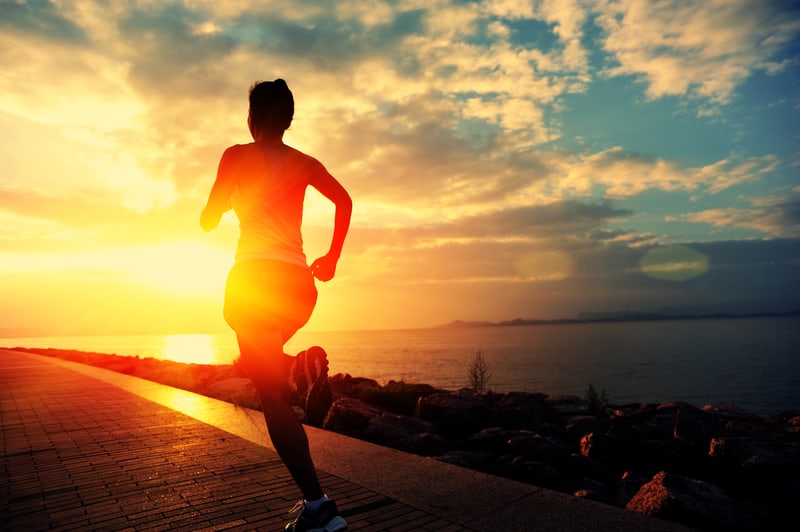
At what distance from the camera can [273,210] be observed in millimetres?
2514

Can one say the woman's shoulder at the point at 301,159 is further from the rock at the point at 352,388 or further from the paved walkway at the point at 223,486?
the rock at the point at 352,388

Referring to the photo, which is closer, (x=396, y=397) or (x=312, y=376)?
(x=312, y=376)

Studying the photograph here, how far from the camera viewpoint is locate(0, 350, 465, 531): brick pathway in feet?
10.2

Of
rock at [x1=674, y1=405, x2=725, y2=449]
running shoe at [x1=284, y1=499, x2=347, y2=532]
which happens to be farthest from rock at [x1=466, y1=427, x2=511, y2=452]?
running shoe at [x1=284, y1=499, x2=347, y2=532]

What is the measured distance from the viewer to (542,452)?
6715mm

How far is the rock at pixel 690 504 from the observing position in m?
3.94

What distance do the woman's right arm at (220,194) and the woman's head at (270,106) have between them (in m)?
0.21

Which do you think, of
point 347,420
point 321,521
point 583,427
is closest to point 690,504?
point 321,521

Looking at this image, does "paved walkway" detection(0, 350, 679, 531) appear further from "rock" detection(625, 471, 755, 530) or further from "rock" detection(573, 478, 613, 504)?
"rock" detection(573, 478, 613, 504)

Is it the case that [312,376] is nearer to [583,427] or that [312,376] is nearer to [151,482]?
[151,482]

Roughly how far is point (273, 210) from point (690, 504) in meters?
3.78

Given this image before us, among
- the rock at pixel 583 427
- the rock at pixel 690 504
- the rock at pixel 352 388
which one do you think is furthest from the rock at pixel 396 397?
the rock at pixel 690 504

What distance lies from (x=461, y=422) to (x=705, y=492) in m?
5.27

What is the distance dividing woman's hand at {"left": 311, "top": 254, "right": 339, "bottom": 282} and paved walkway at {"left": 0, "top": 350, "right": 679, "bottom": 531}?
1.41m
